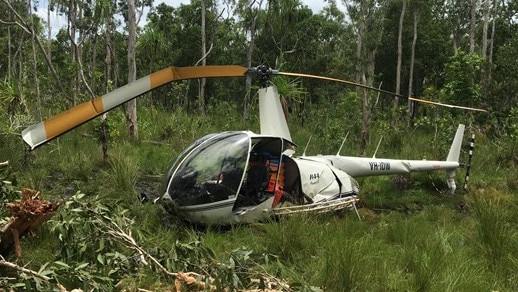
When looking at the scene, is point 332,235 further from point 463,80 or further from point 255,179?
point 463,80

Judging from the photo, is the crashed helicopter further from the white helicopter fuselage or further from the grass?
the grass

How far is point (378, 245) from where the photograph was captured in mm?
4863

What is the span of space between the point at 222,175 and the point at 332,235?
158 centimetres

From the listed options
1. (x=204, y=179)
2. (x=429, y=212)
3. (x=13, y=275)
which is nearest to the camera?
(x=13, y=275)

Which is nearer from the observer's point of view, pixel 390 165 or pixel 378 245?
pixel 378 245

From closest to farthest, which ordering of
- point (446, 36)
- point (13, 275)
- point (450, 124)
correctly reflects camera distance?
point (13, 275) → point (450, 124) → point (446, 36)

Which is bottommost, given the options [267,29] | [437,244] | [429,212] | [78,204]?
[429,212]

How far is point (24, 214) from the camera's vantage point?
11.9ft

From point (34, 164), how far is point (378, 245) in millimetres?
7039

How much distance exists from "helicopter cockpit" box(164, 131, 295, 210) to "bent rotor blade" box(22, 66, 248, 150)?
1.34 meters

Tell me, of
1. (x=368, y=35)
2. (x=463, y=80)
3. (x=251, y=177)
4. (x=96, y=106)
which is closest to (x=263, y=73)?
(x=251, y=177)

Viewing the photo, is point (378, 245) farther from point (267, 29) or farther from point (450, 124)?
point (267, 29)

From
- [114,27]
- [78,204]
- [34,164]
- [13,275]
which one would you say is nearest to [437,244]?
[78,204]

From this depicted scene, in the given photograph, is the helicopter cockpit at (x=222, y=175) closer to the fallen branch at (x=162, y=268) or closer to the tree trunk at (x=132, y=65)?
the fallen branch at (x=162, y=268)
